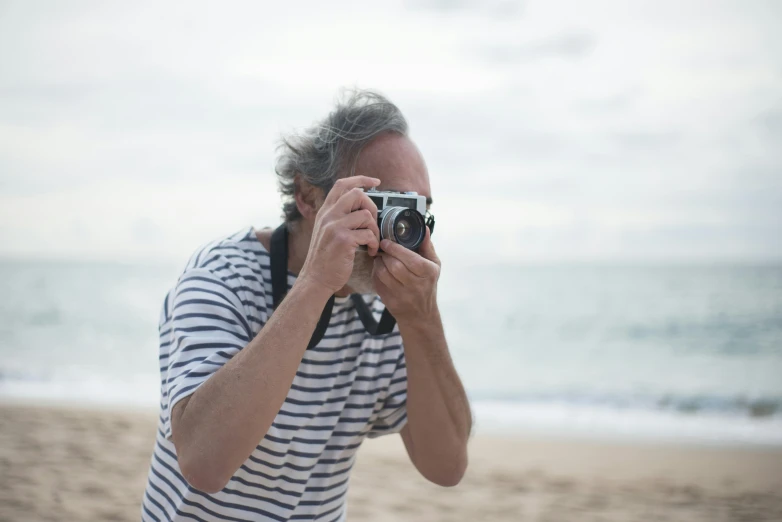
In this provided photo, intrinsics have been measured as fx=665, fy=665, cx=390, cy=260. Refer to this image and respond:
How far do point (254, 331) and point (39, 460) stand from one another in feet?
14.8

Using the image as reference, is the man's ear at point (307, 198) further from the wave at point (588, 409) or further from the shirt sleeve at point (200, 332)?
the wave at point (588, 409)

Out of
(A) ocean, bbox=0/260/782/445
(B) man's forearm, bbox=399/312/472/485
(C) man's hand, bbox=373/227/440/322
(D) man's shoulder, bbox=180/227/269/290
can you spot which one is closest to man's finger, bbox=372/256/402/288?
(C) man's hand, bbox=373/227/440/322

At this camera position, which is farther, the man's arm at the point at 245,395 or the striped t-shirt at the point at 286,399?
the striped t-shirt at the point at 286,399

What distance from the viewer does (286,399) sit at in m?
1.50

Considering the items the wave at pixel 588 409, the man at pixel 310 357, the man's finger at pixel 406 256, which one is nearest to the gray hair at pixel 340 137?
the man at pixel 310 357

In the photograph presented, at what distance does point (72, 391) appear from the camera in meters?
8.88

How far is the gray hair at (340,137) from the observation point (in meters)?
1.60

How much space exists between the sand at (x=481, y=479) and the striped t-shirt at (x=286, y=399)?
2953 mm

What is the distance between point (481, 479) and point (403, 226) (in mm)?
4321

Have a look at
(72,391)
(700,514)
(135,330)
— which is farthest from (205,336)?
(135,330)

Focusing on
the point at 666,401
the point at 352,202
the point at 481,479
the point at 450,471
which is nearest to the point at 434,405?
the point at 450,471

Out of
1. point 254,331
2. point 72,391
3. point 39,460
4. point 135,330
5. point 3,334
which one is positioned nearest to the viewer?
point 254,331

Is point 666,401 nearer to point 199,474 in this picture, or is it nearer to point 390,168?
point 390,168

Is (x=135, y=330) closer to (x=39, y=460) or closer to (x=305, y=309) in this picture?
(x=39, y=460)
